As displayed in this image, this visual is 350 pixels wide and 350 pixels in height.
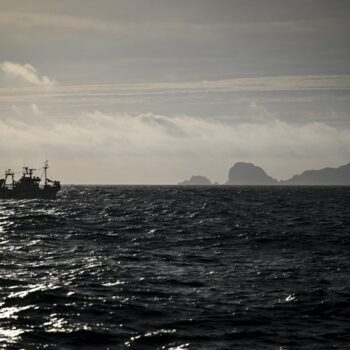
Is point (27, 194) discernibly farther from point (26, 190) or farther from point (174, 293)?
point (174, 293)

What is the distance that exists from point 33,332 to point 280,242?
23716 millimetres

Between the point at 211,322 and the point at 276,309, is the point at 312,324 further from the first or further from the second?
the point at 211,322

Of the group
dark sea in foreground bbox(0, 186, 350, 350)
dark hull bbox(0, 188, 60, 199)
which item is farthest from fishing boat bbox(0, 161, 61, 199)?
dark sea in foreground bbox(0, 186, 350, 350)

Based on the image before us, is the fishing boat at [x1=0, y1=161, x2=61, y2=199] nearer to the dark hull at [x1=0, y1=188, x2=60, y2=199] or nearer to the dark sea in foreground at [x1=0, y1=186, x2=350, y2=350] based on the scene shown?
the dark hull at [x1=0, y1=188, x2=60, y2=199]

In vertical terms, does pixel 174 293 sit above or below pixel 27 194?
below

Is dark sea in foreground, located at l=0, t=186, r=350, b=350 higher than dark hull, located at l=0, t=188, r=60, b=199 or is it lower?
lower

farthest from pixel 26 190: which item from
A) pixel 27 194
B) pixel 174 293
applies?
pixel 174 293

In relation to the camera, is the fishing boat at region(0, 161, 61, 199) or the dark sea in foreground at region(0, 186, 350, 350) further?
the fishing boat at region(0, 161, 61, 199)

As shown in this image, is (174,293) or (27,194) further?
(27,194)

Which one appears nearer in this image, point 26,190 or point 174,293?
point 174,293

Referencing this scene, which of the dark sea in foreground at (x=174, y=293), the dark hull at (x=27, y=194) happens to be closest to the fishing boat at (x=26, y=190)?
the dark hull at (x=27, y=194)

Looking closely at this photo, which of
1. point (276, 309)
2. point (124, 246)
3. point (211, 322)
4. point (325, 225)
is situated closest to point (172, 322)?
point (211, 322)

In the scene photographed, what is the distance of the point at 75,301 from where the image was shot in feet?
59.5

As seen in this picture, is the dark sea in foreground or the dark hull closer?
the dark sea in foreground
